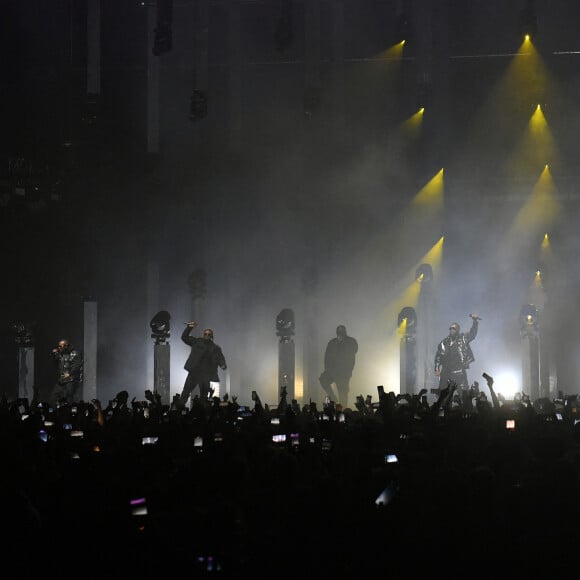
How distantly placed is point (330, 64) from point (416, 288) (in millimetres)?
6557

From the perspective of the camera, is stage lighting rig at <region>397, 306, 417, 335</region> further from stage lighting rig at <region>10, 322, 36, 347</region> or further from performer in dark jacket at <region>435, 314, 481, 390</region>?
stage lighting rig at <region>10, 322, 36, 347</region>

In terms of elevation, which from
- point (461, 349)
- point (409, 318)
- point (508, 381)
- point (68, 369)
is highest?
point (409, 318)

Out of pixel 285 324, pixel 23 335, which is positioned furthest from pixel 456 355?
pixel 23 335

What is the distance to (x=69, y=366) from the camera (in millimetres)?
20016

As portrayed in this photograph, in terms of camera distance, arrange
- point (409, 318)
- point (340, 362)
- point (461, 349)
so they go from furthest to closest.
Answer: point (409, 318) → point (340, 362) → point (461, 349)

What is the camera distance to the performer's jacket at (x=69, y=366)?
65.3ft

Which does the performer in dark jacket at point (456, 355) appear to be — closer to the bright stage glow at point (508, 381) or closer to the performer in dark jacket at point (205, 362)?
the performer in dark jacket at point (205, 362)

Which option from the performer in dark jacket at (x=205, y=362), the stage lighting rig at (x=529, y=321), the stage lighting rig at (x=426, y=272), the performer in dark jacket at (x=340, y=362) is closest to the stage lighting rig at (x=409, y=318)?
the performer in dark jacket at (x=340, y=362)

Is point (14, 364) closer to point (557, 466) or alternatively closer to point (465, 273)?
point (465, 273)

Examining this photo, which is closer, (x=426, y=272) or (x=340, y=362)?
(x=340, y=362)

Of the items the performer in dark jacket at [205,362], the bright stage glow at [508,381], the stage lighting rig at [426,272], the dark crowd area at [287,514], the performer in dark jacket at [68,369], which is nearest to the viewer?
the dark crowd area at [287,514]

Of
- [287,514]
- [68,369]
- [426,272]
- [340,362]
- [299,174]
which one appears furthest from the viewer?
[299,174]

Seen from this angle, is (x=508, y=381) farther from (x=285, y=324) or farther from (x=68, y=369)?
(x=68, y=369)

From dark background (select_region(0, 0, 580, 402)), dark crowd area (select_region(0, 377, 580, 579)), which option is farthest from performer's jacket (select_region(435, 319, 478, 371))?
dark crowd area (select_region(0, 377, 580, 579))
